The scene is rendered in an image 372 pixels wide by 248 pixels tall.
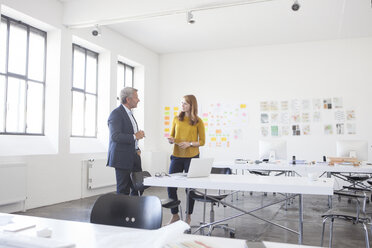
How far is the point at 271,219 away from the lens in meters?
4.62

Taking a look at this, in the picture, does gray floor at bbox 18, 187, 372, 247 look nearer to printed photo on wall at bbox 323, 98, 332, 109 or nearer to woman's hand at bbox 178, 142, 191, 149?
woman's hand at bbox 178, 142, 191, 149

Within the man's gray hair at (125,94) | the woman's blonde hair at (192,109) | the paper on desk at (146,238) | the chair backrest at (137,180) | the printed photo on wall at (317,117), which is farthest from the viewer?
the printed photo on wall at (317,117)

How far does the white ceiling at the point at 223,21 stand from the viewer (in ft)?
17.9

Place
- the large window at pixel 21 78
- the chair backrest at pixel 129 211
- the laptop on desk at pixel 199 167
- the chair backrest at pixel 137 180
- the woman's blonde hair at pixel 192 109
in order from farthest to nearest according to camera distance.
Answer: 1. the large window at pixel 21 78
2. the woman's blonde hair at pixel 192 109
3. the chair backrest at pixel 137 180
4. the laptop on desk at pixel 199 167
5. the chair backrest at pixel 129 211

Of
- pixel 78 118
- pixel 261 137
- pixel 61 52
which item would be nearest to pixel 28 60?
pixel 61 52

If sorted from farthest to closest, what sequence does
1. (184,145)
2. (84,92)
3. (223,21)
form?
(84,92)
(223,21)
(184,145)

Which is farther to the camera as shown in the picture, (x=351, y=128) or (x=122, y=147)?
(x=351, y=128)

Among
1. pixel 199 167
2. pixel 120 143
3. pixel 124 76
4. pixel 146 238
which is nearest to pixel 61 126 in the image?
pixel 124 76

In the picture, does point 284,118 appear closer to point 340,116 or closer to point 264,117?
point 264,117

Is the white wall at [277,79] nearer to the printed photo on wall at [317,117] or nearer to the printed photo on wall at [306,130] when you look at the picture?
the printed photo on wall at [306,130]

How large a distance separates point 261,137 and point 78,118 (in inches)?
172

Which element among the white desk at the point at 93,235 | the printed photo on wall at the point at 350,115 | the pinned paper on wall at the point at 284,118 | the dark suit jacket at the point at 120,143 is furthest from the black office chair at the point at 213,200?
the printed photo on wall at the point at 350,115

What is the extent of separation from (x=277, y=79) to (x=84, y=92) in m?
4.60

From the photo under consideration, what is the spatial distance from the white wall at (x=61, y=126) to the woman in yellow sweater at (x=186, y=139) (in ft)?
8.87
